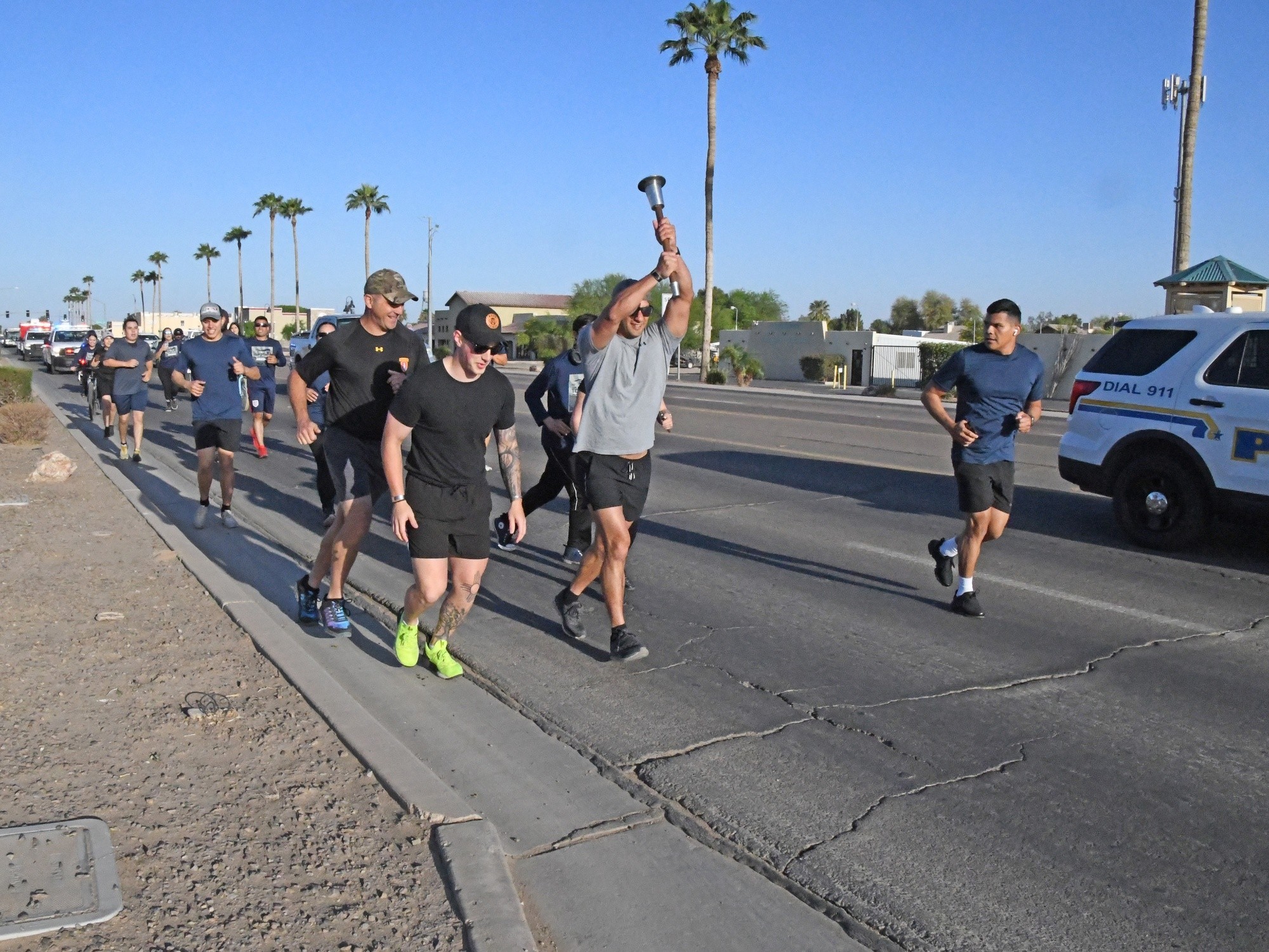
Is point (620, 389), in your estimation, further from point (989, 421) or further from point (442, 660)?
point (989, 421)

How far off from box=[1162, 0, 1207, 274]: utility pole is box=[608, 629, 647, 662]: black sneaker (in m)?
24.0

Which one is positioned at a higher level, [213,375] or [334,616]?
[213,375]

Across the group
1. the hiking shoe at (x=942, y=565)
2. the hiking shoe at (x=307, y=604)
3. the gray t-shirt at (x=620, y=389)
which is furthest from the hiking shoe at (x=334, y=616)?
the hiking shoe at (x=942, y=565)

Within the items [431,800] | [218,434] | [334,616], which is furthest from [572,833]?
[218,434]

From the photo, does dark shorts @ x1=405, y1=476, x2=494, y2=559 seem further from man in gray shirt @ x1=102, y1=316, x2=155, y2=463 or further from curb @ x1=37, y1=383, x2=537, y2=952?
man in gray shirt @ x1=102, y1=316, x2=155, y2=463

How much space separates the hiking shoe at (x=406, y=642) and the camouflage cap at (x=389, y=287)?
66.0 inches

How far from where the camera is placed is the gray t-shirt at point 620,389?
5680 mm

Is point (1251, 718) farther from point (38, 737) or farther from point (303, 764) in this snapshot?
point (38, 737)

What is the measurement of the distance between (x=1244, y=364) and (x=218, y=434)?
8248mm

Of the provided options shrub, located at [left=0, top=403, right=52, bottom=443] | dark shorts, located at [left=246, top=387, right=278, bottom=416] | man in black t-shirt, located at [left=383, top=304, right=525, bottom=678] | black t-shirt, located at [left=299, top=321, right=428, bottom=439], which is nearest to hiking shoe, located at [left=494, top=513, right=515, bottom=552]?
black t-shirt, located at [left=299, top=321, right=428, bottom=439]

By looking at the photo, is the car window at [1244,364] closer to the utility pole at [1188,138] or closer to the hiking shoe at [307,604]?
the hiking shoe at [307,604]

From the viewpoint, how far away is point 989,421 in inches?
267

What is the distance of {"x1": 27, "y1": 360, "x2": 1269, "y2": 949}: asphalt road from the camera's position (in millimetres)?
3625

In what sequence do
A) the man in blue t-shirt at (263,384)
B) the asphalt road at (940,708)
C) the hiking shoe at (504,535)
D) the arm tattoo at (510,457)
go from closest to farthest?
1. the asphalt road at (940,708)
2. the arm tattoo at (510,457)
3. the hiking shoe at (504,535)
4. the man in blue t-shirt at (263,384)
